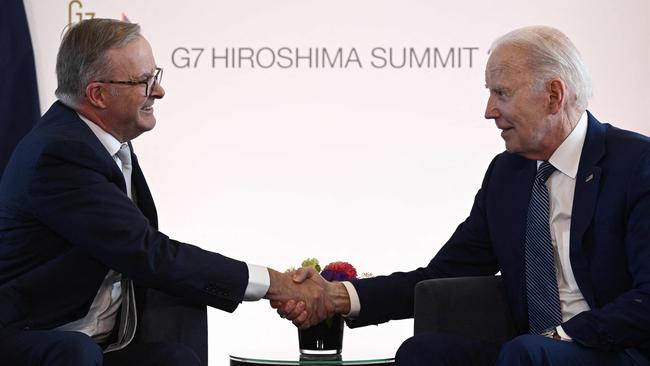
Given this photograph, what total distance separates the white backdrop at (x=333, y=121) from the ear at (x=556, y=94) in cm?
214

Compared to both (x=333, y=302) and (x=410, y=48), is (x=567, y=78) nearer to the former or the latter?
(x=333, y=302)

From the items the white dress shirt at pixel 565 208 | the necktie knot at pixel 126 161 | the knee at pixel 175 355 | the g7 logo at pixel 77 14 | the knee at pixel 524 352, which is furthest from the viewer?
the g7 logo at pixel 77 14

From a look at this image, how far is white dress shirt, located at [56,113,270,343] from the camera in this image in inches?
114

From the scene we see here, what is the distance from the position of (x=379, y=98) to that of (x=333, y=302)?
6.56ft

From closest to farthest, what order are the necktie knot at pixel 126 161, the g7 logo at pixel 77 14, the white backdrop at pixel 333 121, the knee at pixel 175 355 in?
the knee at pixel 175 355
the necktie knot at pixel 126 161
the white backdrop at pixel 333 121
the g7 logo at pixel 77 14

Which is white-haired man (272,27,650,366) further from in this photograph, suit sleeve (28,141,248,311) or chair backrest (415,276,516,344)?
suit sleeve (28,141,248,311)

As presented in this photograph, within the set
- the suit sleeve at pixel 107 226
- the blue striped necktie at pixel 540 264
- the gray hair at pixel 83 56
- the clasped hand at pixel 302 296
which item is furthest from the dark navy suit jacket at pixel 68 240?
the blue striped necktie at pixel 540 264

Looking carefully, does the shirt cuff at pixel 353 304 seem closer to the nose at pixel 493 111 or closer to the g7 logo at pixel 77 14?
the nose at pixel 493 111

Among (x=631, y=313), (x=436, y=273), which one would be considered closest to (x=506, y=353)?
(x=631, y=313)

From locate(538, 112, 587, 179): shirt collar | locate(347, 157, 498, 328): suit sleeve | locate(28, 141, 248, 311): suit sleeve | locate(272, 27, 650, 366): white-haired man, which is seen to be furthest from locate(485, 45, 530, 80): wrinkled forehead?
A: locate(28, 141, 248, 311): suit sleeve

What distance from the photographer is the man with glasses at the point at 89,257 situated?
2.69 metres

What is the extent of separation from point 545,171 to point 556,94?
0.22 m

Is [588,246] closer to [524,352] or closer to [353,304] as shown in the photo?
[524,352]

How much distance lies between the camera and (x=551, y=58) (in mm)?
2867
